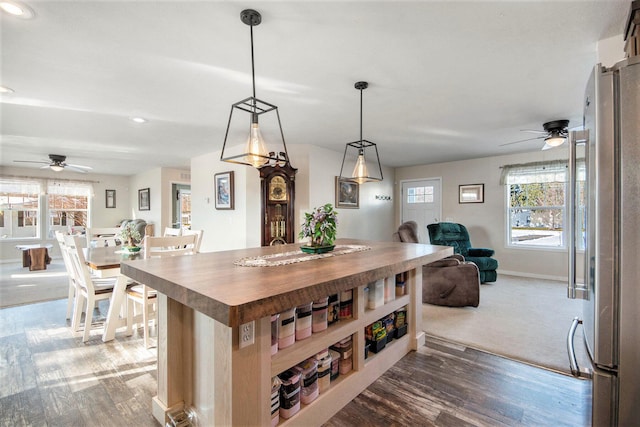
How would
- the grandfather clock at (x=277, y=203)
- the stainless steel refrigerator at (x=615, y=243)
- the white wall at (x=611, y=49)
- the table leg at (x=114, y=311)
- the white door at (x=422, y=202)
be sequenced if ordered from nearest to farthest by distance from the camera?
the stainless steel refrigerator at (x=615, y=243) < the white wall at (x=611, y=49) < the table leg at (x=114, y=311) < the grandfather clock at (x=277, y=203) < the white door at (x=422, y=202)

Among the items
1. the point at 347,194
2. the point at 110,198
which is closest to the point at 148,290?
the point at 347,194

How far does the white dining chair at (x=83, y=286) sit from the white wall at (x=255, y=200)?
2.18m

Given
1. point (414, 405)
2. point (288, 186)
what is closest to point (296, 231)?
point (288, 186)

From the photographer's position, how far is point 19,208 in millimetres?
6828

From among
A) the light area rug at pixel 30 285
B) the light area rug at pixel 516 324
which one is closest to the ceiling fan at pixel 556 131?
the light area rug at pixel 516 324

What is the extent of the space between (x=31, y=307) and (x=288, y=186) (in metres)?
3.53

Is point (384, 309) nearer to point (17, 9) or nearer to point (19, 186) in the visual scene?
Result: point (17, 9)

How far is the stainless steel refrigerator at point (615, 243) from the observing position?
42.9 inches

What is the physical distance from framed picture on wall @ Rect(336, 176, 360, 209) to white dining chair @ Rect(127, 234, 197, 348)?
298cm

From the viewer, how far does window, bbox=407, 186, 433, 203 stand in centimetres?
658

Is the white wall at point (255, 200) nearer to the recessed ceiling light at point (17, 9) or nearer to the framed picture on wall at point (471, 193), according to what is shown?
the framed picture on wall at point (471, 193)

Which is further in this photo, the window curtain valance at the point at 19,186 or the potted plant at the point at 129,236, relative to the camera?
the window curtain valance at the point at 19,186

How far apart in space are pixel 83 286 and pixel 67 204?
6485 millimetres

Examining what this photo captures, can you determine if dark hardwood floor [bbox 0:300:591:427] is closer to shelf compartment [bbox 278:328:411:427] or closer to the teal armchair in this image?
shelf compartment [bbox 278:328:411:427]
